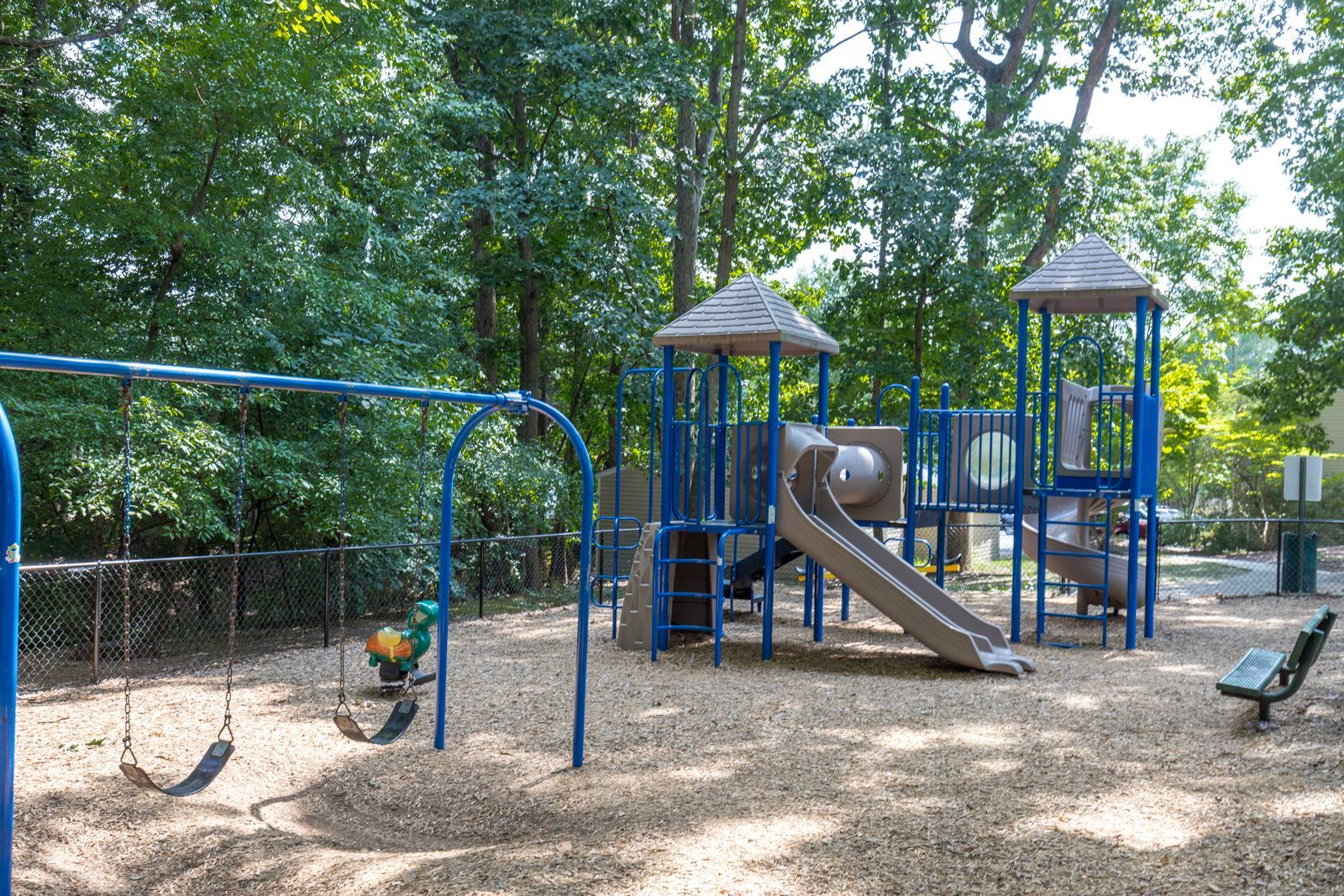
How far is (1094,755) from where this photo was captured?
20.1ft

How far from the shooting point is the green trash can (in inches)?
603

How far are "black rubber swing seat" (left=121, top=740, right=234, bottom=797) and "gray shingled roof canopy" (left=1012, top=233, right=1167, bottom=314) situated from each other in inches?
337

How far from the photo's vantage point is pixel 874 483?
11.7 metres

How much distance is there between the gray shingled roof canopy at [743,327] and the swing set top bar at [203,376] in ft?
12.3

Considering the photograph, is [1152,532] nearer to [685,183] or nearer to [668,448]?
[668,448]

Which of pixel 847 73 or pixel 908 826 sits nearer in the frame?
pixel 908 826

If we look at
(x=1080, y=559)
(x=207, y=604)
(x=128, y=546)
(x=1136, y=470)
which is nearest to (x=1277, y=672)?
(x=1136, y=470)

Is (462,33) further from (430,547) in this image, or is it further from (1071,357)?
(1071,357)

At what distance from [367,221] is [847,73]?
1097 cm

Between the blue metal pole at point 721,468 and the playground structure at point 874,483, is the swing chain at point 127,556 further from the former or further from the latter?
the blue metal pole at point 721,468

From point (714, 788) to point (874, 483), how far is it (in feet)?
21.7

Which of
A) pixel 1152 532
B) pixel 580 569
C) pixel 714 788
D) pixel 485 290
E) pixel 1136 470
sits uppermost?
pixel 485 290

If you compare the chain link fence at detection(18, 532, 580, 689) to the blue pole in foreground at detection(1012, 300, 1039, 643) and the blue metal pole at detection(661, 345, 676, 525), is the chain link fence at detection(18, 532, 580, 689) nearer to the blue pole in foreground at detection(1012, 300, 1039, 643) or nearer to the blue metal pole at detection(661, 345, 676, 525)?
the blue metal pole at detection(661, 345, 676, 525)

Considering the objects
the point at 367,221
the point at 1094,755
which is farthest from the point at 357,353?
the point at 1094,755
